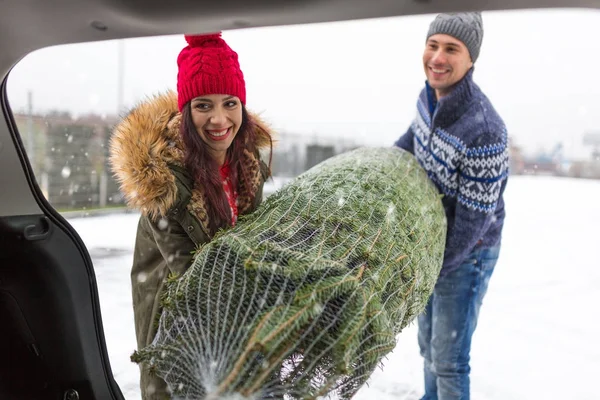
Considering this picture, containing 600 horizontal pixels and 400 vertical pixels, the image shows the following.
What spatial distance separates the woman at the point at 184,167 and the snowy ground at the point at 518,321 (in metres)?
0.80

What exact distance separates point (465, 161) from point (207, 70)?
1284mm

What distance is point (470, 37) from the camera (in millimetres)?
2461

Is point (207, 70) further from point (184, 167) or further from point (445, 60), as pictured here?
point (445, 60)

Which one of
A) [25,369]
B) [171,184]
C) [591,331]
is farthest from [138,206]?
[591,331]

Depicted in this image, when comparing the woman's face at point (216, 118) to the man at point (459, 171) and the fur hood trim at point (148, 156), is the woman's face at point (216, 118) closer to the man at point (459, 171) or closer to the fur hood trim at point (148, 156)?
the fur hood trim at point (148, 156)

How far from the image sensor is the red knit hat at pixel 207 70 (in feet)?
5.87

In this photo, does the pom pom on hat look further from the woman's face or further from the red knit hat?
the woman's face

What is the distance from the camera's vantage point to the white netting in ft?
3.35

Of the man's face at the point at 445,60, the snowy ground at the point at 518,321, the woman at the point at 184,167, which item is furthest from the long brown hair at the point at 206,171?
the man's face at the point at 445,60

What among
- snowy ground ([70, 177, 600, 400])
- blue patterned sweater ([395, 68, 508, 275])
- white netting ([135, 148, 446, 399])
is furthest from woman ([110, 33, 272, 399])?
blue patterned sweater ([395, 68, 508, 275])

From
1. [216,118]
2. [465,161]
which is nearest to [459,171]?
[465,161]

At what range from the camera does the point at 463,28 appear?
2.42m

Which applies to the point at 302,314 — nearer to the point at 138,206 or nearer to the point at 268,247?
the point at 268,247

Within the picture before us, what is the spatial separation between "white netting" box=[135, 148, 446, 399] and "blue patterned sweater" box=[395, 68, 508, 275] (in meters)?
1.00
